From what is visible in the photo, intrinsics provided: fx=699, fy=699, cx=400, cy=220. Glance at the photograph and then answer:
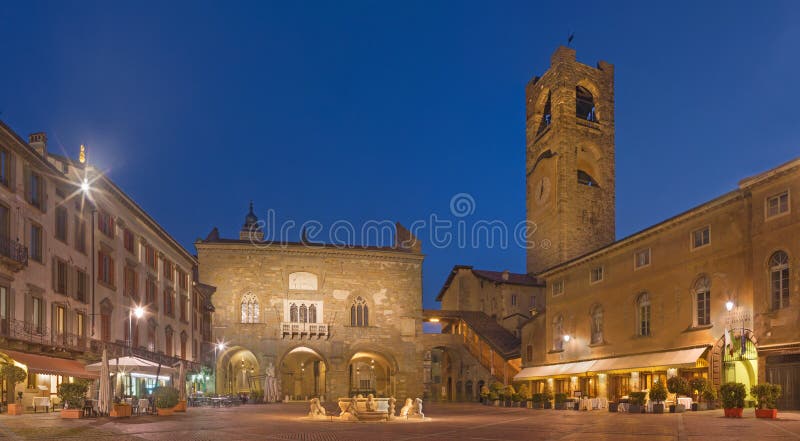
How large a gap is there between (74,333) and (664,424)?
2380 centimetres

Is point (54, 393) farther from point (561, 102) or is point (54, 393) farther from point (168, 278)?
point (561, 102)

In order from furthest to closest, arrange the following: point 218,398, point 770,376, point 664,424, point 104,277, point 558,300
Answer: point 558,300 < point 218,398 < point 104,277 < point 770,376 < point 664,424

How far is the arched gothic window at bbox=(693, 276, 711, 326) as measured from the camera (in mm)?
30406

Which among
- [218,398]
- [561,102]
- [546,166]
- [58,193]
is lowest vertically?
[218,398]

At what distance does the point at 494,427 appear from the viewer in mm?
20797

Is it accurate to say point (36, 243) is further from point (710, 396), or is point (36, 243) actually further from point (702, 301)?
point (702, 301)

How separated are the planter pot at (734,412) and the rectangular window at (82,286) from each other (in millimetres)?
26354

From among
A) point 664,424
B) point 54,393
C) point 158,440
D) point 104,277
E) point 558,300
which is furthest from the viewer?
point 558,300

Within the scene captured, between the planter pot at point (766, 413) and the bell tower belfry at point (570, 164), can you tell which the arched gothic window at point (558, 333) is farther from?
the planter pot at point (766, 413)

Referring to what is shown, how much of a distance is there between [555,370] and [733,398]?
1992cm

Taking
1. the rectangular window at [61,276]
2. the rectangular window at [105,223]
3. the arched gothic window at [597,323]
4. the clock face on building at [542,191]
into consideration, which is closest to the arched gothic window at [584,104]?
the clock face on building at [542,191]

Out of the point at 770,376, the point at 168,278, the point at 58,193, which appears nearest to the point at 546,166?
the point at 168,278

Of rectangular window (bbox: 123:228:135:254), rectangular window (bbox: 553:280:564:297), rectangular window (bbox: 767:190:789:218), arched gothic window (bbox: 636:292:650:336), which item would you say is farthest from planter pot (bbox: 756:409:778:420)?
rectangular window (bbox: 123:228:135:254)

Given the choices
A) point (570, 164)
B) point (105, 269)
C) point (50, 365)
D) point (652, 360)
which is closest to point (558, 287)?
point (652, 360)
